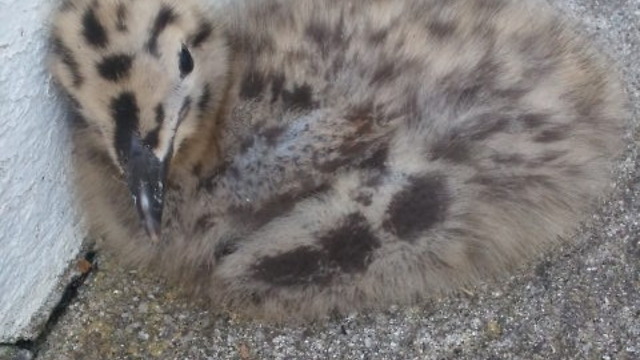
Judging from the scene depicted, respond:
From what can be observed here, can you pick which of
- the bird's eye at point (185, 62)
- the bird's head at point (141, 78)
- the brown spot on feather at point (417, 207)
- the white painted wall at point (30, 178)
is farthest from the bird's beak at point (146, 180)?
the brown spot on feather at point (417, 207)

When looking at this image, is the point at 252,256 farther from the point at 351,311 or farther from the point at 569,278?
the point at 569,278

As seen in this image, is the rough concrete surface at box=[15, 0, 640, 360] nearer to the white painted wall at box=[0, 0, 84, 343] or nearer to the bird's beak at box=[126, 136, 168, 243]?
the white painted wall at box=[0, 0, 84, 343]

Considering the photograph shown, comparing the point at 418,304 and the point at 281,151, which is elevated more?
the point at 281,151

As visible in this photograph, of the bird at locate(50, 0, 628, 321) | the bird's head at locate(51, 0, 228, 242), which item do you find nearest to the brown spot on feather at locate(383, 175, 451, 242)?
the bird at locate(50, 0, 628, 321)

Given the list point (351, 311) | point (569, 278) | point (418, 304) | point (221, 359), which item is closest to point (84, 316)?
point (221, 359)

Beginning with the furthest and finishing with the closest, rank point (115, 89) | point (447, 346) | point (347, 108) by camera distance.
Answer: point (447, 346), point (347, 108), point (115, 89)

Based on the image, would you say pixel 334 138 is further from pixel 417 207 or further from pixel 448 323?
pixel 448 323
